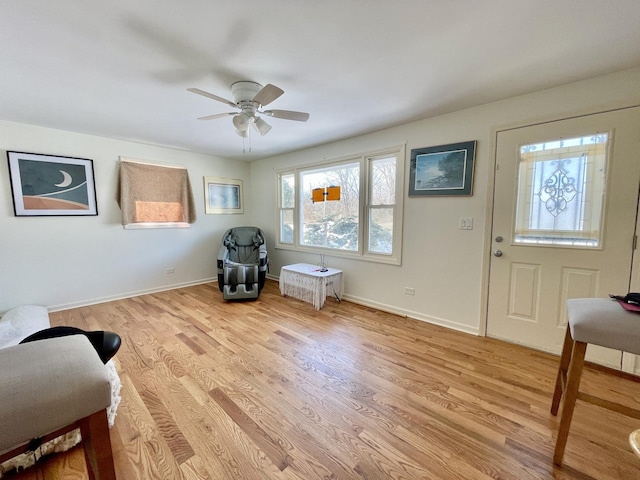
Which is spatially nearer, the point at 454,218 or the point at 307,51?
the point at 307,51

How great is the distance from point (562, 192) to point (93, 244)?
5.28 meters

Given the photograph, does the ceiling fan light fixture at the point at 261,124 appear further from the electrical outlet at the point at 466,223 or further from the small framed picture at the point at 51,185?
the small framed picture at the point at 51,185

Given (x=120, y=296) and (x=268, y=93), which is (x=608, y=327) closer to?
(x=268, y=93)

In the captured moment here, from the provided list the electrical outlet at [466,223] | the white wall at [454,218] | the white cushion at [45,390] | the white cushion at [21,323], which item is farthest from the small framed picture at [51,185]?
the electrical outlet at [466,223]

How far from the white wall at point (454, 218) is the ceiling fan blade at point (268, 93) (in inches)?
68.2

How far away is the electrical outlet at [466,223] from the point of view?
260 cm

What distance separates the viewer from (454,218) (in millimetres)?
2697

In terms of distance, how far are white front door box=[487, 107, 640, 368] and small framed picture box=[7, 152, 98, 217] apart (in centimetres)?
482

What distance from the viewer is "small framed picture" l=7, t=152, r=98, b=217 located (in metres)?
2.96

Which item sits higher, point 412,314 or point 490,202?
point 490,202

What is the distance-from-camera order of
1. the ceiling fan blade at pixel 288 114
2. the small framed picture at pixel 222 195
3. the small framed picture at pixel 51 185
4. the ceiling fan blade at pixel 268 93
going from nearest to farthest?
the ceiling fan blade at pixel 268 93 < the ceiling fan blade at pixel 288 114 < the small framed picture at pixel 51 185 < the small framed picture at pixel 222 195

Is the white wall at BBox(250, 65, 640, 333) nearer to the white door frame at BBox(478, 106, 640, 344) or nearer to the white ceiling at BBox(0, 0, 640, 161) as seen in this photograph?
the white door frame at BBox(478, 106, 640, 344)

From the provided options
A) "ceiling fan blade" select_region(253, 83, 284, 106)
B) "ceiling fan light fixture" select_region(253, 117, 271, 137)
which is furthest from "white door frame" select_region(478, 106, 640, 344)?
"ceiling fan light fixture" select_region(253, 117, 271, 137)

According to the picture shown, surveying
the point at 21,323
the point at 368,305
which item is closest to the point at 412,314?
the point at 368,305
